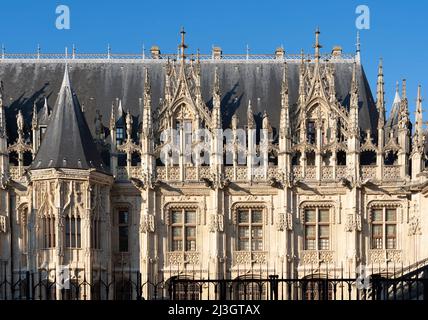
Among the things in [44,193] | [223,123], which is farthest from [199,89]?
[44,193]

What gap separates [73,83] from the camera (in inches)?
1998

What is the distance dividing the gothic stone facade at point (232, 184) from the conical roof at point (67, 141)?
7 cm

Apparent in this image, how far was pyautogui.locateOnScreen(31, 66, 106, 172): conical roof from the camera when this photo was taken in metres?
44.7

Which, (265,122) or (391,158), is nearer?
(265,122)

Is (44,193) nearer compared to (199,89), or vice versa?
(44,193)

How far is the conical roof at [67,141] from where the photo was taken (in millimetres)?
44656

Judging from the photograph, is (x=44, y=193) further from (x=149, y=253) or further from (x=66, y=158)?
(x=149, y=253)

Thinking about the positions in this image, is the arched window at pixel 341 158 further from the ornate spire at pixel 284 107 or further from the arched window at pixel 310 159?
the ornate spire at pixel 284 107

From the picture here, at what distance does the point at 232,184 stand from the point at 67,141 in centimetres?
745

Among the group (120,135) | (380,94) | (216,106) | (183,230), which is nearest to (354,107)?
(380,94)

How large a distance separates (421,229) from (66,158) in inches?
616

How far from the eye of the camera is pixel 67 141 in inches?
1778

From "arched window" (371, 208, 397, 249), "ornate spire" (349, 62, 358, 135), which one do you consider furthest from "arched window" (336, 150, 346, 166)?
"arched window" (371, 208, 397, 249)

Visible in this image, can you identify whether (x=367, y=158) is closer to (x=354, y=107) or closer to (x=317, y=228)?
(x=354, y=107)
